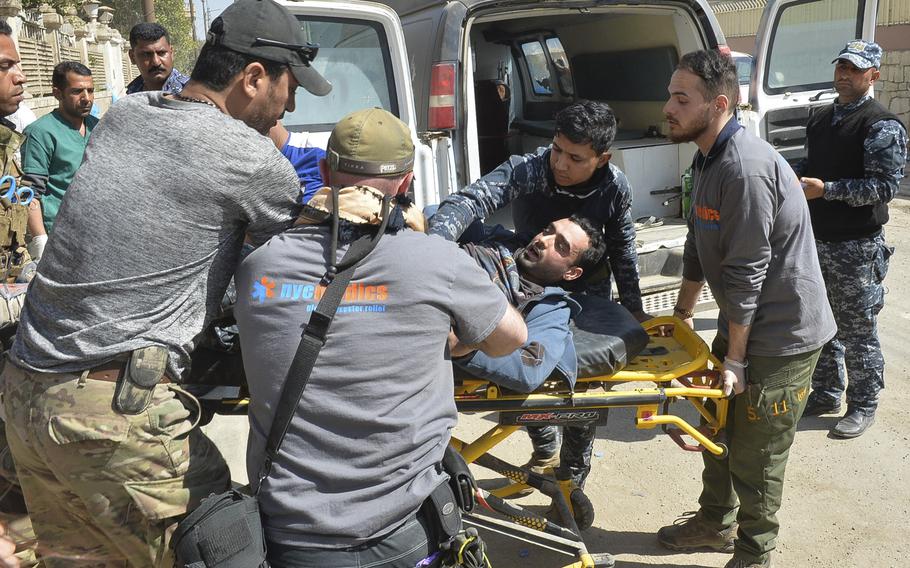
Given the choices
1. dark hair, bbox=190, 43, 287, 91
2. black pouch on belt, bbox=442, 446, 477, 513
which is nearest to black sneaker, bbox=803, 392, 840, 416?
black pouch on belt, bbox=442, 446, 477, 513

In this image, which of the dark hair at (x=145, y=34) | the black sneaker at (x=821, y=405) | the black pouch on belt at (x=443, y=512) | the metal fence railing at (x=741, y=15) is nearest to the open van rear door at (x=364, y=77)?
the dark hair at (x=145, y=34)

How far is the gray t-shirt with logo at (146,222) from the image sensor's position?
189 centimetres

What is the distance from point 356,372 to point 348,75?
2985mm

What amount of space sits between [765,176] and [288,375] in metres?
1.73

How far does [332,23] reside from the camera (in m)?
4.25

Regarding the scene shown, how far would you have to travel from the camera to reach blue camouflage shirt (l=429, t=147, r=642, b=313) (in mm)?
3082

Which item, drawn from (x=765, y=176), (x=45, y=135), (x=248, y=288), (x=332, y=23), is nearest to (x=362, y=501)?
(x=248, y=288)

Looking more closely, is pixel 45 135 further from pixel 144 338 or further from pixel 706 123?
pixel 706 123

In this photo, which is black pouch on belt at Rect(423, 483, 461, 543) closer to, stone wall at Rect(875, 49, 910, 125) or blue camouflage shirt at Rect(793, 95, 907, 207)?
blue camouflage shirt at Rect(793, 95, 907, 207)

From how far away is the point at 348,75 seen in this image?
14.5 feet

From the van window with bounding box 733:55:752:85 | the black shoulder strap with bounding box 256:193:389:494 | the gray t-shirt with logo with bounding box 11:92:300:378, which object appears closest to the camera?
the black shoulder strap with bounding box 256:193:389:494

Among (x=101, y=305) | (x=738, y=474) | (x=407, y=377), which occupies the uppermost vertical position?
(x=101, y=305)

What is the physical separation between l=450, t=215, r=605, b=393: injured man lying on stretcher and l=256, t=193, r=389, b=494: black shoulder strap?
86cm

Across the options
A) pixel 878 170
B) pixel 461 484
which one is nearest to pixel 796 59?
pixel 878 170
